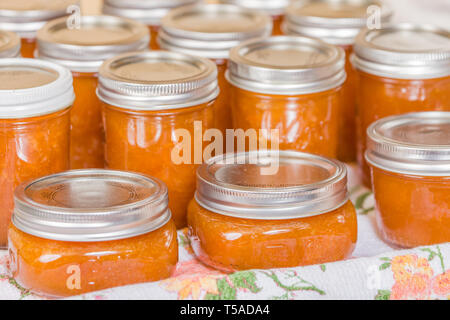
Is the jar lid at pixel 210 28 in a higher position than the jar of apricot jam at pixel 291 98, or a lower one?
higher

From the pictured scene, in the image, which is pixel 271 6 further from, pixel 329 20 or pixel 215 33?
pixel 215 33

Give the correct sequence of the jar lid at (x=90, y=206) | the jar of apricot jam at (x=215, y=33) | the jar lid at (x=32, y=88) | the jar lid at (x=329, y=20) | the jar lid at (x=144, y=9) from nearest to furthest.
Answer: the jar lid at (x=90, y=206)
the jar lid at (x=32, y=88)
the jar of apricot jam at (x=215, y=33)
the jar lid at (x=329, y=20)
the jar lid at (x=144, y=9)

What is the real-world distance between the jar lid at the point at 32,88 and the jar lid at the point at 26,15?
0.77 feet

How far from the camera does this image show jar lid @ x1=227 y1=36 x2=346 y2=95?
3.97 ft

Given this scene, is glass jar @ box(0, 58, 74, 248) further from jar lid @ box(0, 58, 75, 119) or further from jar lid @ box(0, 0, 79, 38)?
jar lid @ box(0, 0, 79, 38)

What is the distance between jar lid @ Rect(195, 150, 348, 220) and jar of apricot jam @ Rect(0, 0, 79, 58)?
0.51 m

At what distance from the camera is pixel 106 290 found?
0.94 meters

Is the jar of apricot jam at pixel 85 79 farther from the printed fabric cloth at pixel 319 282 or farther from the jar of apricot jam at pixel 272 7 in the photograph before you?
the jar of apricot jam at pixel 272 7

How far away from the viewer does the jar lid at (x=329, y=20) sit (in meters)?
1.48

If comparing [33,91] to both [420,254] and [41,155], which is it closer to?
[41,155]

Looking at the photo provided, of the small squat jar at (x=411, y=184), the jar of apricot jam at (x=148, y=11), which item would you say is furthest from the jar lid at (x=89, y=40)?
the small squat jar at (x=411, y=184)

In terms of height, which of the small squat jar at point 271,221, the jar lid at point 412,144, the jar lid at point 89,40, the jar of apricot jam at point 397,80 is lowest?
the small squat jar at point 271,221

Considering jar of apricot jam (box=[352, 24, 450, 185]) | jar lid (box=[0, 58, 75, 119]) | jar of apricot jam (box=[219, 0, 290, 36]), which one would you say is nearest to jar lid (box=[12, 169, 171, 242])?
jar lid (box=[0, 58, 75, 119])

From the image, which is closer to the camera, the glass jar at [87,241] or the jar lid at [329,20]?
the glass jar at [87,241]
